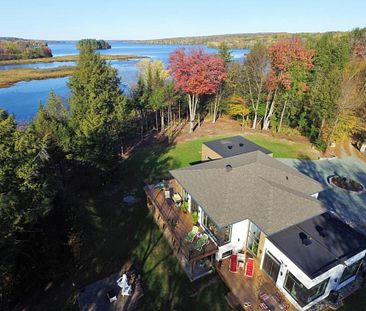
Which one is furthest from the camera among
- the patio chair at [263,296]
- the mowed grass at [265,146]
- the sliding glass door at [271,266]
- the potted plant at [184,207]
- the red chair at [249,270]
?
the mowed grass at [265,146]

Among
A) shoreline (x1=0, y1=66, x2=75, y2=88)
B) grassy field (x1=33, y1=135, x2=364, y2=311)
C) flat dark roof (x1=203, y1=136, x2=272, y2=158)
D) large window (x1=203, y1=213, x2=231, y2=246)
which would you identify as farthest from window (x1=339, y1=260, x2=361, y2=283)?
shoreline (x1=0, y1=66, x2=75, y2=88)

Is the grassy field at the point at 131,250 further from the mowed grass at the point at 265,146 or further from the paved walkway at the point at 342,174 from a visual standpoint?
the paved walkway at the point at 342,174

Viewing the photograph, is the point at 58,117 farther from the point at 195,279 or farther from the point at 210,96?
the point at 210,96

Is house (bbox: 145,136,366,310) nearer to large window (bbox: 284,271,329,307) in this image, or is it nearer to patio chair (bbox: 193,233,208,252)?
large window (bbox: 284,271,329,307)

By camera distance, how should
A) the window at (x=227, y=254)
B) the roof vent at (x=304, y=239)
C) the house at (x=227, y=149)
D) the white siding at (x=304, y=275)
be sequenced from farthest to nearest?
1. the house at (x=227, y=149)
2. the window at (x=227, y=254)
3. the roof vent at (x=304, y=239)
4. the white siding at (x=304, y=275)

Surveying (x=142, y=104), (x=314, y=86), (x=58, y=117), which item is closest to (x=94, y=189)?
(x=58, y=117)

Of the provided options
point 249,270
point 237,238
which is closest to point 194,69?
point 237,238

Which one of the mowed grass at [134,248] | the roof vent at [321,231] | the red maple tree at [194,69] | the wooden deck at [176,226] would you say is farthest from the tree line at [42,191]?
the roof vent at [321,231]

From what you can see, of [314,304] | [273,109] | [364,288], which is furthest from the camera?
[273,109]
